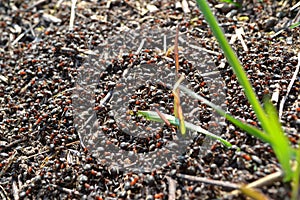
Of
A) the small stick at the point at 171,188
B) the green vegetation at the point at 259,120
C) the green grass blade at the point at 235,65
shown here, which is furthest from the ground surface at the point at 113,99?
the green grass blade at the point at 235,65

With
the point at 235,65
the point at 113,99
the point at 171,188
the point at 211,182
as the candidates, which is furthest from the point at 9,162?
the point at 235,65

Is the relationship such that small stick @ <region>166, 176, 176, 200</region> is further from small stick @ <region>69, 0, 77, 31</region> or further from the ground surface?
small stick @ <region>69, 0, 77, 31</region>

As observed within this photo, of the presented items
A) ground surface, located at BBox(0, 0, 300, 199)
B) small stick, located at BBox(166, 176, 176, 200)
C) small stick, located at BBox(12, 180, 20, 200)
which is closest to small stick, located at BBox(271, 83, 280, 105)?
ground surface, located at BBox(0, 0, 300, 199)

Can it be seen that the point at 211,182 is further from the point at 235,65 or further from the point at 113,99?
the point at 113,99

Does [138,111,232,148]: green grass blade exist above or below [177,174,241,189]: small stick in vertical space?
above

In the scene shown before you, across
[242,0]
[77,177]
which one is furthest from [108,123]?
[242,0]

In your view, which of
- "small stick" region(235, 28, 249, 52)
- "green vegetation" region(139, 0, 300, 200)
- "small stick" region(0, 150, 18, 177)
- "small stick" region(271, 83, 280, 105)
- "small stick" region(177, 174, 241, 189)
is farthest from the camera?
"small stick" region(235, 28, 249, 52)

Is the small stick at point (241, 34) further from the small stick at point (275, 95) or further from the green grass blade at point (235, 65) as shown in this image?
the green grass blade at point (235, 65)

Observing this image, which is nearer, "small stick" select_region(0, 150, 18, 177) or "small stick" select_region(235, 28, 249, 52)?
"small stick" select_region(0, 150, 18, 177)

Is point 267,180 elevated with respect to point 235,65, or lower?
lower

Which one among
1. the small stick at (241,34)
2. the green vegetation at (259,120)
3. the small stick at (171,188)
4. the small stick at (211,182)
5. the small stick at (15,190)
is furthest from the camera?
the small stick at (241,34)
